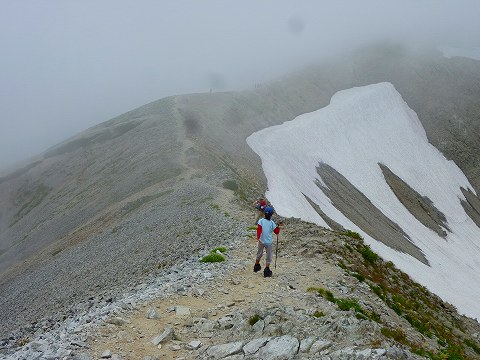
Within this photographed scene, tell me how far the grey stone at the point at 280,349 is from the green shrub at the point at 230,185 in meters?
27.7

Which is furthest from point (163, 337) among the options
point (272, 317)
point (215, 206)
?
point (215, 206)

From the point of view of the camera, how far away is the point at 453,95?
11344 cm

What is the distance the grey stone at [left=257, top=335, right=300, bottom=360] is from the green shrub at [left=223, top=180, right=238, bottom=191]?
27730 mm

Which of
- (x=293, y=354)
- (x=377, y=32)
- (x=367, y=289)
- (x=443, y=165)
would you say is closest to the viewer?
(x=293, y=354)

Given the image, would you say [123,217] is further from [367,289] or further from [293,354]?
[293,354]

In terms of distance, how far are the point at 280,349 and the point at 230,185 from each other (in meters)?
29.0

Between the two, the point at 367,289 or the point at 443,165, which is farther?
the point at 443,165

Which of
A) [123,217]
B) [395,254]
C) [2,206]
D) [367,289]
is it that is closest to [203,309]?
[367,289]

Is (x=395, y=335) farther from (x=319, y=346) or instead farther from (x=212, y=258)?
(x=212, y=258)

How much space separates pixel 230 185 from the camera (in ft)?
135

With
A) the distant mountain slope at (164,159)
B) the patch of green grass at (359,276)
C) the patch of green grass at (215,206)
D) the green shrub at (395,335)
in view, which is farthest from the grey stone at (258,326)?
the patch of green grass at (215,206)

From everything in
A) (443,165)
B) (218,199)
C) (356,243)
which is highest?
(218,199)

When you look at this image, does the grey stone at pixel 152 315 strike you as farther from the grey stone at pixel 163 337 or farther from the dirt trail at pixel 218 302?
the grey stone at pixel 163 337

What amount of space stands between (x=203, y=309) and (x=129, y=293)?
4.29 metres
